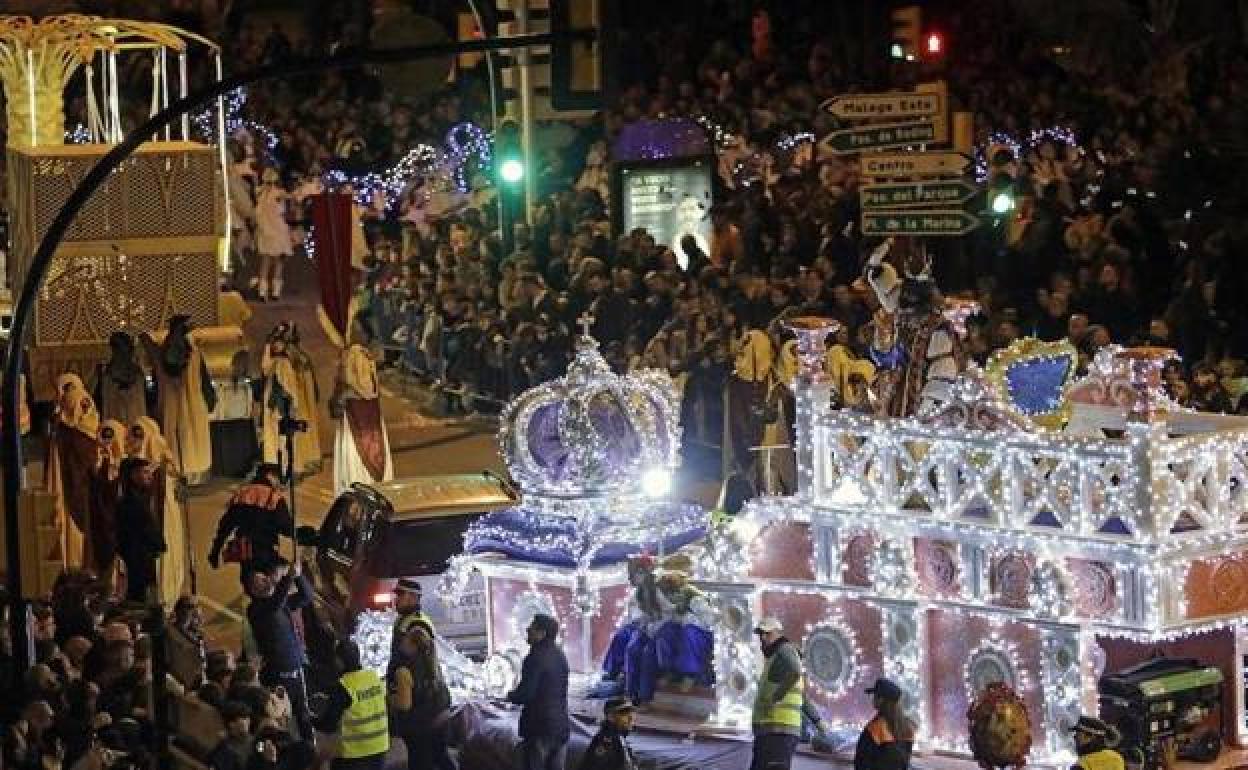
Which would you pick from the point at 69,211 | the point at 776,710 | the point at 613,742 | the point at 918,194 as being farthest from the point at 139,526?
the point at 613,742

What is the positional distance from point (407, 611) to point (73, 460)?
20.5ft

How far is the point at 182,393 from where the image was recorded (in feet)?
93.9

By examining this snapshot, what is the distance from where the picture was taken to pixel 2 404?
59.3 ft

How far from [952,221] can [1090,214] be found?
779 cm

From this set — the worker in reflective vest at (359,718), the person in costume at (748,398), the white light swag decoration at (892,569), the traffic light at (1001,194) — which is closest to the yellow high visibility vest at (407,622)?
the worker in reflective vest at (359,718)

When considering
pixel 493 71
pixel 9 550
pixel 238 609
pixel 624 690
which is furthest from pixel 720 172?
pixel 9 550

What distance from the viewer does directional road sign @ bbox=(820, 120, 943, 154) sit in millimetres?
21828

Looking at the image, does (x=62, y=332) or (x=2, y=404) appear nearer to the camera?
(x=2, y=404)

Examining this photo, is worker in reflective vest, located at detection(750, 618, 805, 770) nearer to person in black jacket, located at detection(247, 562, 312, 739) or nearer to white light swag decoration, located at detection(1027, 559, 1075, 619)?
white light swag decoration, located at detection(1027, 559, 1075, 619)

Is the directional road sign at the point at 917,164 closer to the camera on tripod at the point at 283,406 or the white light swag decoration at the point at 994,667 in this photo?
the white light swag decoration at the point at 994,667

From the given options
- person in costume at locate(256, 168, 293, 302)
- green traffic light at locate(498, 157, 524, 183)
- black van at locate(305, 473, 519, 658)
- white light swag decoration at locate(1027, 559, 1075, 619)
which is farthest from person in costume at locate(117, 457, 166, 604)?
person in costume at locate(256, 168, 293, 302)

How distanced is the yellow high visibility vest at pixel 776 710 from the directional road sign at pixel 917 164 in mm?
4337

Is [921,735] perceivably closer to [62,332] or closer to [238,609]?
[238,609]

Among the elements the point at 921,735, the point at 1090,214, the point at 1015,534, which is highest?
the point at 1090,214
